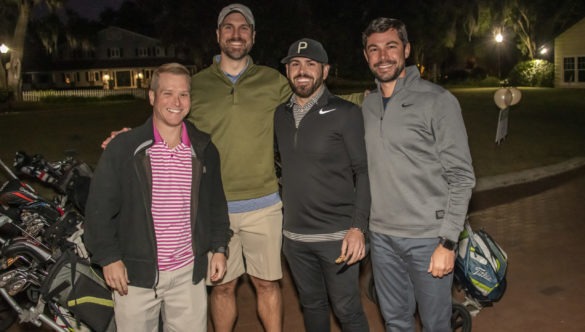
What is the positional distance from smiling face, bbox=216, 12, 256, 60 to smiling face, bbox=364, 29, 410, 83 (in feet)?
3.53

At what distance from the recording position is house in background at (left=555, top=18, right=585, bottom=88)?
3931cm

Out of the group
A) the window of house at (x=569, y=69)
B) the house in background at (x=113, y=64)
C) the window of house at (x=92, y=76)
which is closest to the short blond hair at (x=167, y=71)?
the window of house at (x=569, y=69)

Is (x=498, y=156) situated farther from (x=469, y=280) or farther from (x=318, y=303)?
(x=318, y=303)

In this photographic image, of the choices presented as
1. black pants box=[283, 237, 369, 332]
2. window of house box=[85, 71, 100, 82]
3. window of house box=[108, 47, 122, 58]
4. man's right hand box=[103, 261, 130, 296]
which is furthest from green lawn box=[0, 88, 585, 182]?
window of house box=[85, 71, 100, 82]

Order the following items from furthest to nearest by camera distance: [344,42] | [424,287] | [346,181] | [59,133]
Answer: [344,42] < [59,133] < [346,181] < [424,287]

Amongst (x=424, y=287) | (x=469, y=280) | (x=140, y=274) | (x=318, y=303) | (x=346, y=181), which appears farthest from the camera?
(x=469, y=280)

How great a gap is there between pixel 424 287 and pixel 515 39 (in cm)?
5130

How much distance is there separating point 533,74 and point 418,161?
42958mm

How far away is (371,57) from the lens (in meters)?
3.66

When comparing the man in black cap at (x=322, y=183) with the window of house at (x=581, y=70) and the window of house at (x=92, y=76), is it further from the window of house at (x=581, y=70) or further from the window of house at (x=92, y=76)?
the window of house at (x=92, y=76)

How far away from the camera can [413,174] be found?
349cm

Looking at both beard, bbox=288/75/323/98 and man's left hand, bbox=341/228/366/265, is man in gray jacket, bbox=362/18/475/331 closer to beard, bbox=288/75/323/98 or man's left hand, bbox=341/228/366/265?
man's left hand, bbox=341/228/366/265

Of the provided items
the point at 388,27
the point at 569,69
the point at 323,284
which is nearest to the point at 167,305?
the point at 323,284

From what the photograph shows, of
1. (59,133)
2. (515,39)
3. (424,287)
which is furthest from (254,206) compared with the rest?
(515,39)
